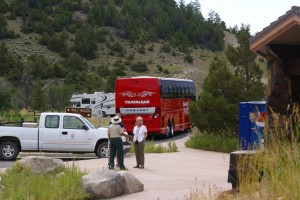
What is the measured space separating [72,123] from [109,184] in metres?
9.27

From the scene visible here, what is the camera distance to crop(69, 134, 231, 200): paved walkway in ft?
39.8

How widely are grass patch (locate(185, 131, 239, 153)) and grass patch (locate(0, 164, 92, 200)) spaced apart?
1115 centimetres

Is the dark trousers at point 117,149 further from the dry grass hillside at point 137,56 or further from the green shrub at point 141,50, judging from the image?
the green shrub at point 141,50

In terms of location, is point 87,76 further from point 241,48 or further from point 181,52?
point 241,48

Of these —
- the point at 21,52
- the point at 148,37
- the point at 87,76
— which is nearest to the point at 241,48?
the point at 87,76

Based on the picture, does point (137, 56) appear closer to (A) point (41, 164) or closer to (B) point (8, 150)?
(B) point (8, 150)

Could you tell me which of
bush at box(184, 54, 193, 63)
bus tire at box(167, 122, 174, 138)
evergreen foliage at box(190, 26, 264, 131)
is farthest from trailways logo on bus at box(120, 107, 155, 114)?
bush at box(184, 54, 193, 63)

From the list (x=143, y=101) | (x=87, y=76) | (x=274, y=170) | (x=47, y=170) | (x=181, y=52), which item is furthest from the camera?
(x=181, y=52)

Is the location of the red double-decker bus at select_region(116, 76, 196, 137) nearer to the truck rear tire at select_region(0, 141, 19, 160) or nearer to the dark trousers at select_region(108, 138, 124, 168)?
the truck rear tire at select_region(0, 141, 19, 160)

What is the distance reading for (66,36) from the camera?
103188 millimetres

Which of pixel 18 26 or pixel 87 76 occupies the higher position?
pixel 18 26

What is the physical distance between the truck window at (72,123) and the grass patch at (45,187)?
7.78 metres

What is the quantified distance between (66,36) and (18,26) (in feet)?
30.8

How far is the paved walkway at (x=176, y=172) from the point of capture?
1214cm
